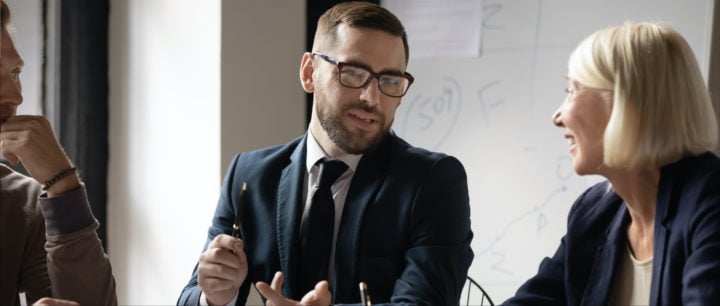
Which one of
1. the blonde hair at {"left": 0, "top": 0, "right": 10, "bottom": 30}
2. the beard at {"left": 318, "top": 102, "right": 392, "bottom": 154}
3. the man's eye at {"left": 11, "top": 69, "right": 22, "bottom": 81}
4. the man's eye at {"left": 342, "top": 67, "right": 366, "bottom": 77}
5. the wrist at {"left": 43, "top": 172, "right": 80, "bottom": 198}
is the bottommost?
the wrist at {"left": 43, "top": 172, "right": 80, "bottom": 198}

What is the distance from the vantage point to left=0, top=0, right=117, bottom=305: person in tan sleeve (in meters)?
1.55

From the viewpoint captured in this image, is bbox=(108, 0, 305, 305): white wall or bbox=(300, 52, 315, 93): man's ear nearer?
bbox=(300, 52, 315, 93): man's ear

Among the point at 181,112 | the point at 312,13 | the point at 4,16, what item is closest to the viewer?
the point at 4,16

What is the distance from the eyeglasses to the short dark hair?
0.08 m

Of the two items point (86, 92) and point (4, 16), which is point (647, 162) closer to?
point (4, 16)

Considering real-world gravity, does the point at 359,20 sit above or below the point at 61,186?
above

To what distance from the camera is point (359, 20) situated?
68.7 inches

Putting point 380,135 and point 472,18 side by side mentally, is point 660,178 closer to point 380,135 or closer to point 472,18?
point 380,135

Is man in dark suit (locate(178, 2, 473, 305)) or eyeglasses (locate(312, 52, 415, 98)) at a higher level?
eyeglasses (locate(312, 52, 415, 98))

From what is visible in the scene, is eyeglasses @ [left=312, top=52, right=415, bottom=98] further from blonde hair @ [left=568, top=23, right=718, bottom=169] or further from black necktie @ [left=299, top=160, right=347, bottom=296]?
blonde hair @ [left=568, top=23, right=718, bottom=169]

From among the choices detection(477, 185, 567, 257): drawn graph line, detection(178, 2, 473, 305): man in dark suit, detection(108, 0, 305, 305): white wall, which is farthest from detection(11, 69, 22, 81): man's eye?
detection(477, 185, 567, 257): drawn graph line

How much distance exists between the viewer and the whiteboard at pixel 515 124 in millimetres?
2168

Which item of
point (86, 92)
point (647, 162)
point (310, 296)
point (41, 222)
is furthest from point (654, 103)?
point (86, 92)

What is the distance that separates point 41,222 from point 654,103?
4.03 ft
